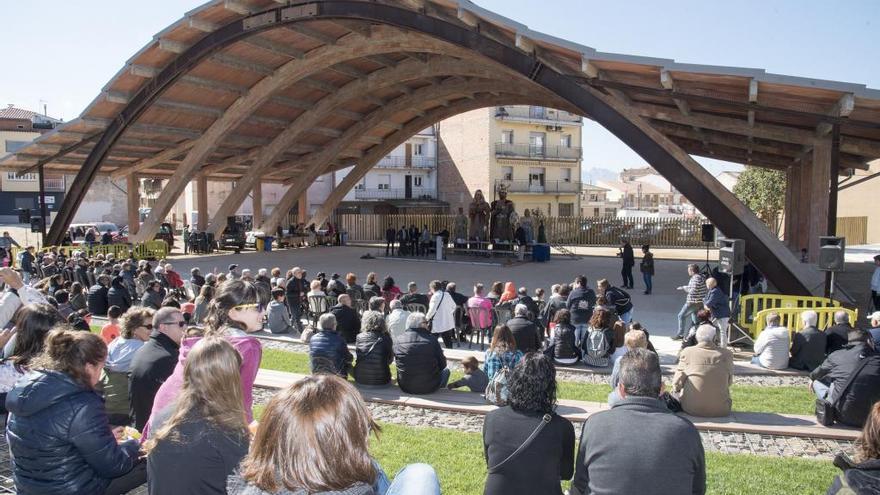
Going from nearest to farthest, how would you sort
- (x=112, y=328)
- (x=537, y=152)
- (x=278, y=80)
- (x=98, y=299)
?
(x=112, y=328)
(x=98, y=299)
(x=278, y=80)
(x=537, y=152)

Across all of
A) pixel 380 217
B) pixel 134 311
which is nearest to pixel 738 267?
pixel 134 311

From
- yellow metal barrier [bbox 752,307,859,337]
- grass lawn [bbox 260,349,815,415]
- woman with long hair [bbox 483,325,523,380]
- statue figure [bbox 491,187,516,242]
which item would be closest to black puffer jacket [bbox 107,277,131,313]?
grass lawn [bbox 260,349,815,415]

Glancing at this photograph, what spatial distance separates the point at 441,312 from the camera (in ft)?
32.9

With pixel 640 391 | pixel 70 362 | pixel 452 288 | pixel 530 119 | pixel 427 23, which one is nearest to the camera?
pixel 640 391

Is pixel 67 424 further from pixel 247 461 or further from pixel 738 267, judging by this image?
pixel 738 267

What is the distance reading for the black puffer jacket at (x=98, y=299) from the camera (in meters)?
12.0

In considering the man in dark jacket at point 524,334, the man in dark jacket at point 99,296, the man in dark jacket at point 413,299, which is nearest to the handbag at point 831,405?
the man in dark jacket at point 524,334

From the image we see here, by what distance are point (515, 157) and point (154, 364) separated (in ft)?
145

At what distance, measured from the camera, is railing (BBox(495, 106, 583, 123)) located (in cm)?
4662

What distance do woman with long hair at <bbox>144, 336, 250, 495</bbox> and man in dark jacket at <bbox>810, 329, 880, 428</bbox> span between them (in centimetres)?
561

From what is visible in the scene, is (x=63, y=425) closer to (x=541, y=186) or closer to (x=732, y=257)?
(x=732, y=257)

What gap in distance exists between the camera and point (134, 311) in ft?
18.6

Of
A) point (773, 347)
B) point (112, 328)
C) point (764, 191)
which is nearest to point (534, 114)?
point (764, 191)

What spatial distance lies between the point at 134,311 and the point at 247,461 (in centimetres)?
426
